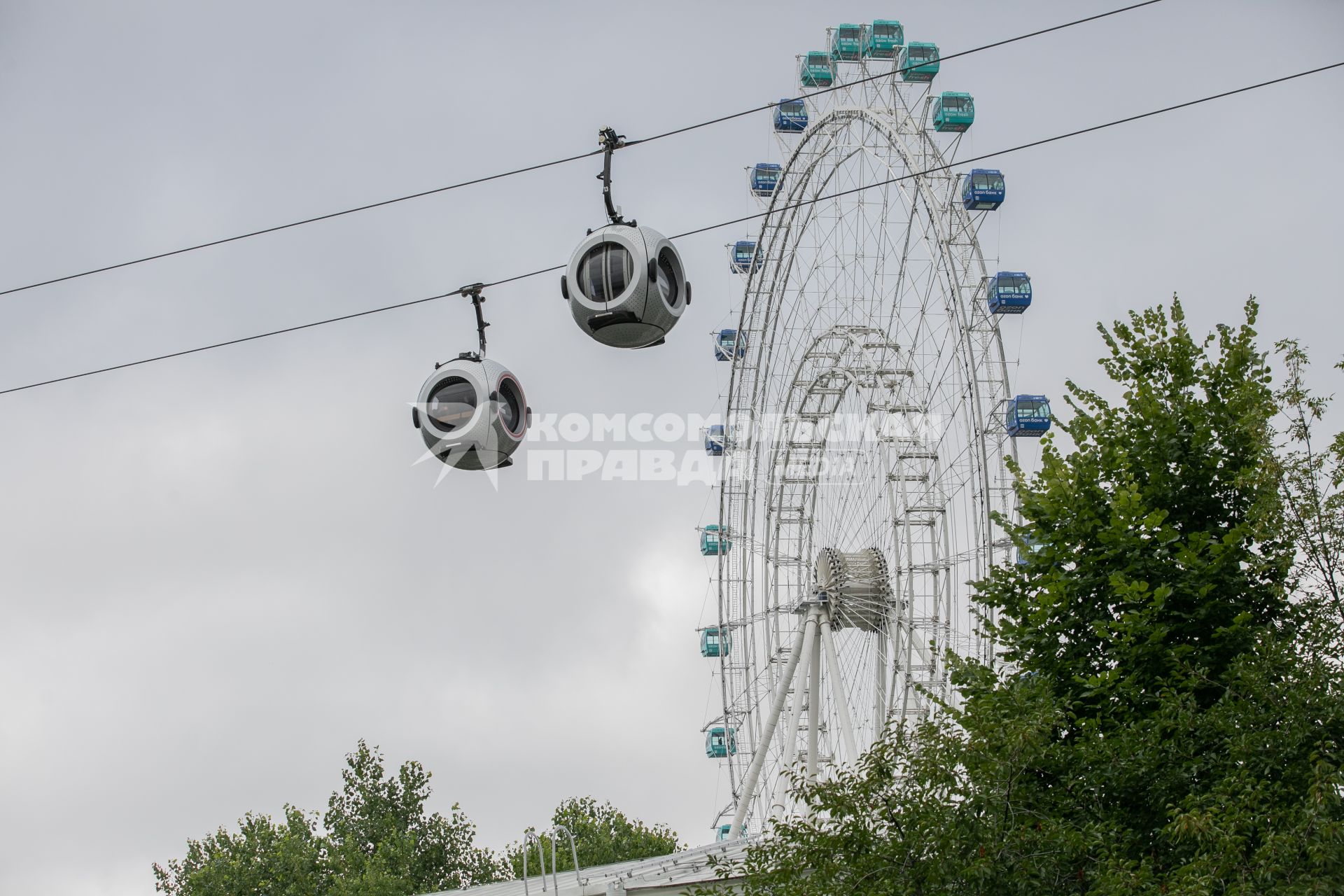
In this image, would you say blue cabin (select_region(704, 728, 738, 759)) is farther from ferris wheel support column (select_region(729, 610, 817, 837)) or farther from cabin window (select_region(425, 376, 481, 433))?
cabin window (select_region(425, 376, 481, 433))

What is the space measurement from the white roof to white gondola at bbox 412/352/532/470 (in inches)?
296

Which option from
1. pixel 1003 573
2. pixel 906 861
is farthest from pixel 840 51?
pixel 906 861

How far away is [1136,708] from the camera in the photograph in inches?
594

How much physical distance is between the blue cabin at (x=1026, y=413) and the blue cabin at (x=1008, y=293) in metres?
1.52

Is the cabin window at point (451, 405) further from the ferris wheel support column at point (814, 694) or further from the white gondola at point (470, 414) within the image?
the ferris wheel support column at point (814, 694)

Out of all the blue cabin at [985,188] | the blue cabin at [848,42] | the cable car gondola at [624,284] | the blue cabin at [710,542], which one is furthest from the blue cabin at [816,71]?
the cable car gondola at [624,284]

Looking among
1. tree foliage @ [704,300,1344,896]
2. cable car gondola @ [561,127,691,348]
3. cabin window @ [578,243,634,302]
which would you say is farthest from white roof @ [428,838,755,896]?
cabin window @ [578,243,634,302]

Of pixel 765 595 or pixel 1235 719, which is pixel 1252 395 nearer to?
pixel 1235 719

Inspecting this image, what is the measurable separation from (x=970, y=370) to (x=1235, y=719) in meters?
10.7

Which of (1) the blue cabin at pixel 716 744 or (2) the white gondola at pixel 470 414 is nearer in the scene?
(2) the white gondola at pixel 470 414

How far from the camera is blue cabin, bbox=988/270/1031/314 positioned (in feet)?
79.4

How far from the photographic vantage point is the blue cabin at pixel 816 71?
101 feet

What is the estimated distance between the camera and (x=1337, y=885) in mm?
11102

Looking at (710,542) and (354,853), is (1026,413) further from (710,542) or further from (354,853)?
(354,853)
